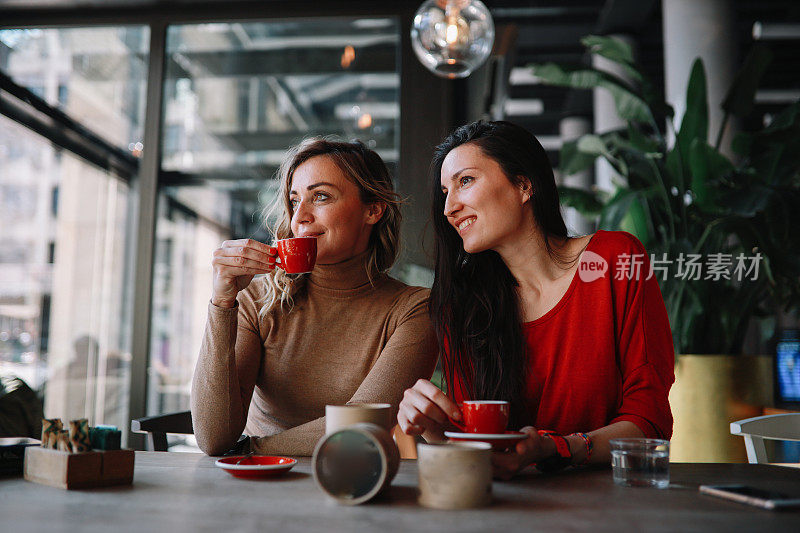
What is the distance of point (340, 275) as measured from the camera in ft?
5.89

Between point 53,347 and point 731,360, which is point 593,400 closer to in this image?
point 731,360

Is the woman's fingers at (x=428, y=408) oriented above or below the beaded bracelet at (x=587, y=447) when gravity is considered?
above

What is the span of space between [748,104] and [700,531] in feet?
10.1

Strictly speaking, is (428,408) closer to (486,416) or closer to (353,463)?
(486,416)

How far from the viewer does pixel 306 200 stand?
5.80 ft

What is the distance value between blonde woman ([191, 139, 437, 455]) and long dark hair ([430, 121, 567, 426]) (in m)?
0.09

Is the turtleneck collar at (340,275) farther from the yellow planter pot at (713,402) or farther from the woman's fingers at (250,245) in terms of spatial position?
the yellow planter pot at (713,402)

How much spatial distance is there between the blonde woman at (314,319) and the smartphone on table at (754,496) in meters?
0.71

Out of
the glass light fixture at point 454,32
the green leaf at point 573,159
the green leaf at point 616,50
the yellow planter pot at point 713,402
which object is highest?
the green leaf at point 616,50

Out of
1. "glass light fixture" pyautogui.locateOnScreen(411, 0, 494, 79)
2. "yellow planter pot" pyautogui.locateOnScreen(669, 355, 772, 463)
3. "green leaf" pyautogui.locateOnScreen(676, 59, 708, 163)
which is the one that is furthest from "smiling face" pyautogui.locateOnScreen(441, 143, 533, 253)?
"green leaf" pyautogui.locateOnScreen(676, 59, 708, 163)

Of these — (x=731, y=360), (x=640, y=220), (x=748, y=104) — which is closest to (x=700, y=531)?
(x=731, y=360)

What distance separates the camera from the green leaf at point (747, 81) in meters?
3.16

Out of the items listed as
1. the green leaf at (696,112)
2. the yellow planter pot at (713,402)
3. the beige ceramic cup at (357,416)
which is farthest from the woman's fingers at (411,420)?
the green leaf at (696,112)

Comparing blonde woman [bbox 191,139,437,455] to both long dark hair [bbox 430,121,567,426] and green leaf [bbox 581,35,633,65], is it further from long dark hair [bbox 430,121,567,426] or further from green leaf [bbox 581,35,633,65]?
green leaf [bbox 581,35,633,65]
